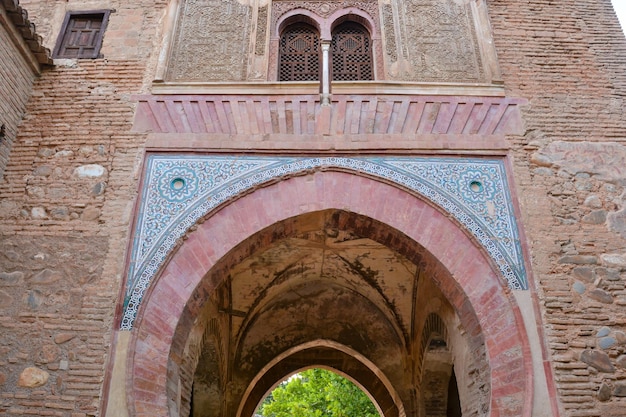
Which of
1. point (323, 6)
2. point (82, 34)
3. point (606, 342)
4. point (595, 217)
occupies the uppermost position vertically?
point (323, 6)

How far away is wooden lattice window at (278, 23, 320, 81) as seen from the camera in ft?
20.1

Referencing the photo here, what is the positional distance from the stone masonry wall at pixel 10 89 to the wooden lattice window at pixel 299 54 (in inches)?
98.7

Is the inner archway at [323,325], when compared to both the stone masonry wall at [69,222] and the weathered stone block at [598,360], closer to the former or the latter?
the stone masonry wall at [69,222]

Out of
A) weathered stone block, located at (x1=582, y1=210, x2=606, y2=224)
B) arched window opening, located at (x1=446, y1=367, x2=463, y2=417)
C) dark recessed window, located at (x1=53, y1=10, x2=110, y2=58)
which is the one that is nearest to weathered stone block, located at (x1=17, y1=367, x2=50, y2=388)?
dark recessed window, located at (x1=53, y1=10, x2=110, y2=58)

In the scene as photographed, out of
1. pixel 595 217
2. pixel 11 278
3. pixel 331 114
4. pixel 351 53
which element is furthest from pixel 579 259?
pixel 11 278

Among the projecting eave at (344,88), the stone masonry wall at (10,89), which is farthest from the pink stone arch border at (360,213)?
the stone masonry wall at (10,89)

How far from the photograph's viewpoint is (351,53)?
20.8 feet

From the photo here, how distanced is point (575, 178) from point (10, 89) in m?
5.27

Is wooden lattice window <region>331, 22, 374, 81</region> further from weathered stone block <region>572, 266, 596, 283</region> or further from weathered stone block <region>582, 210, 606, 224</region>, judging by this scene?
weathered stone block <region>572, 266, 596, 283</region>

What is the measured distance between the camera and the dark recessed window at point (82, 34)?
20.4 feet

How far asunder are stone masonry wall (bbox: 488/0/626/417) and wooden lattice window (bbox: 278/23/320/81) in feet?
6.26

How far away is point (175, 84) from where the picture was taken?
579cm

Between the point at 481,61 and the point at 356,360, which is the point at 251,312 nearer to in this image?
the point at 356,360

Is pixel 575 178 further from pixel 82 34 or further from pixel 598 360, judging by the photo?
pixel 82 34
